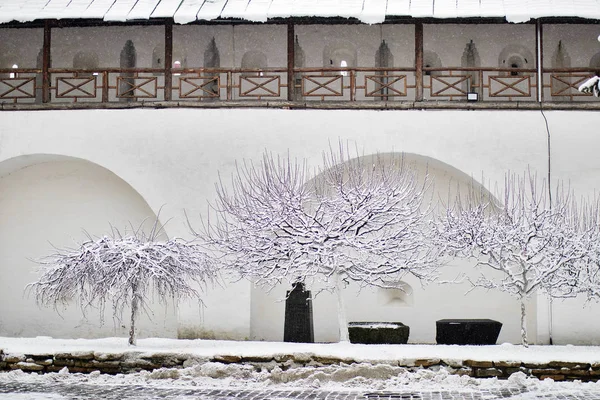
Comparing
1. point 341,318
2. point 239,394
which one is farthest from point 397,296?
point 239,394

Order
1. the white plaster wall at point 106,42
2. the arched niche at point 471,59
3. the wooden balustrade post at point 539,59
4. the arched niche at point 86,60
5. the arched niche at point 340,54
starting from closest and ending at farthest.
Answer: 1. the wooden balustrade post at point 539,59
2. the arched niche at point 471,59
3. the arched niche at point 340,54
4. the white plaster wall at point 106,42
5. the arched niche at point 86,60

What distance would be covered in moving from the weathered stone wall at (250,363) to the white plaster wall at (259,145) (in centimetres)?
→ 378

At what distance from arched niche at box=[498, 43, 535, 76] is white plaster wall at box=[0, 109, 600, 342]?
354 cm

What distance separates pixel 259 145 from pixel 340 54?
4.19 metres

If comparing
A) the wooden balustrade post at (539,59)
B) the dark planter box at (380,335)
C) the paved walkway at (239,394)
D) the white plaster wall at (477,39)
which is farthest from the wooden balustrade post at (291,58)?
→ the paved walkway at (239,394)

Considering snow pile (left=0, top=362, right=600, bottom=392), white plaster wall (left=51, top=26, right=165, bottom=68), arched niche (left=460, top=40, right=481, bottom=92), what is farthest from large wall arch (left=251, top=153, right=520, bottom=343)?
white plaster wall (left=51, top=26, right=165, bottom=68)

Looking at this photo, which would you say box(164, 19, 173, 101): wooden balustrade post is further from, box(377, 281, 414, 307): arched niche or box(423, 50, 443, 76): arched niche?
box(423, 50, 443, 76): arched niche

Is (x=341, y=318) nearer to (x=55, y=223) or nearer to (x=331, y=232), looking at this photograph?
(x=331, y=232)

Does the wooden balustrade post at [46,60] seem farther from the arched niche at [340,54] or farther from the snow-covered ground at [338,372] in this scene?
the snow-covered ground at [338,372]

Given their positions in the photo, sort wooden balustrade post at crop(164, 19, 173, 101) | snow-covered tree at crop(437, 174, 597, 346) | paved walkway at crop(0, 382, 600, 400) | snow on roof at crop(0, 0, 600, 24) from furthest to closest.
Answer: wooden balustrade post at crop(164, 19, 173, 101) < snow on roof at crop(0, 0, 600, 24) < snow-covered tree at crop(437, 174, 597, 346) < paved walkway at crop(0, 382, 600, 400)

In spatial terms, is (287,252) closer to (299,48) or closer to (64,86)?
(299,48)

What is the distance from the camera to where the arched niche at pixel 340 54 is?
68.8 feet

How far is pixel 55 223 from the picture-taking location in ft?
63.9

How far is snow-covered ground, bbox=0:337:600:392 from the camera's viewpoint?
42.8 feet
